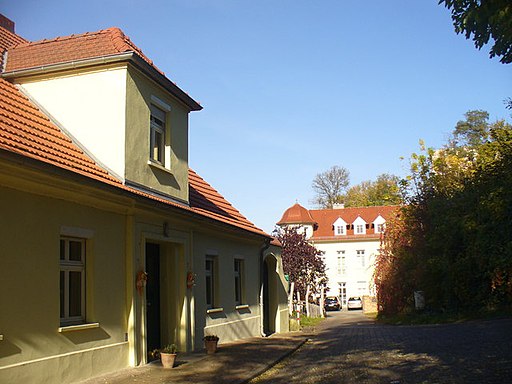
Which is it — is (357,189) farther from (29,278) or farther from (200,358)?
(29,278)

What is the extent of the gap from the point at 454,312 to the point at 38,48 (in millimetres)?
19774

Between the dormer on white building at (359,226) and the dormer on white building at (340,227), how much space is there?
108cm

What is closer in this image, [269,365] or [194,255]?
[269,365]

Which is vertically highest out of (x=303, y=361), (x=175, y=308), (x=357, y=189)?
(x=357, y=189)

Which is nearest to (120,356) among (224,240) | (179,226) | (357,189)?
(179,226)

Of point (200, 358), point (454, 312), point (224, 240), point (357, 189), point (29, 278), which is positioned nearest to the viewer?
point (29, 278)

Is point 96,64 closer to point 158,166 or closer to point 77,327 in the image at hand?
point 158,166

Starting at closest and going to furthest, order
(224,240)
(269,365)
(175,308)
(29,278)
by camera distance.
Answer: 1. (29,278)
2. (269,365)
3. (175,308)
4. (224,240)

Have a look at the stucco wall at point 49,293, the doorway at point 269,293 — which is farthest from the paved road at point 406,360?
the doorway at point 269,293

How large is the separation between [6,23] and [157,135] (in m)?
6.14

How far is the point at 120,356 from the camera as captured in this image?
11648 millimetres

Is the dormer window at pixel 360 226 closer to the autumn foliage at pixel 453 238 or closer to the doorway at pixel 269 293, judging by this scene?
the autumn foliage at pixel 453 238

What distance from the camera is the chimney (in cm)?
1722

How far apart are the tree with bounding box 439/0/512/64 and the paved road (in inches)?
199
